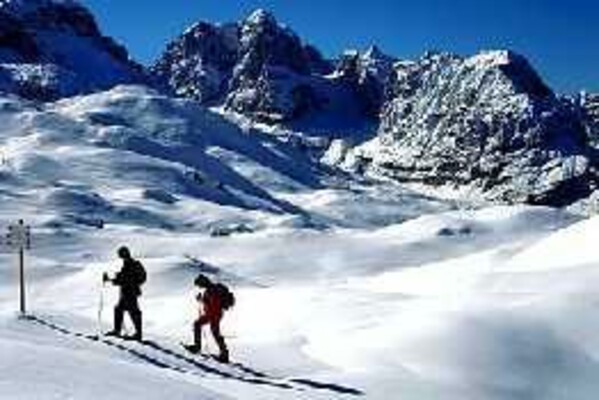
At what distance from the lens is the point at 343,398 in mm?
22875

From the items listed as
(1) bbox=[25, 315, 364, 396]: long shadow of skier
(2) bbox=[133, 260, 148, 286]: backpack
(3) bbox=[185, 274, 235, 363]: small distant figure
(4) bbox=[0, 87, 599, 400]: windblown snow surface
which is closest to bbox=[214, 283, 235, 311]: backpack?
(3) bbox=[185, 274, 235, 363]: small distant figure

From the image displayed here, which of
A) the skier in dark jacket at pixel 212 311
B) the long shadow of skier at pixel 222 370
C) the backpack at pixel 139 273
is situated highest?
the backpack at pixel 139 273

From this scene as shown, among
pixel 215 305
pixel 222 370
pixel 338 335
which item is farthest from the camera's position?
pixel 338 335

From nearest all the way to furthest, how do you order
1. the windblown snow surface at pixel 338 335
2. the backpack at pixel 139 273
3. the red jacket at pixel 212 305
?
the windblown snow surface at pixel 338 335 < the backpack at pixel 139 273 < the red jacket at pixel 212 305

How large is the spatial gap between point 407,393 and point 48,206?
11652 cm

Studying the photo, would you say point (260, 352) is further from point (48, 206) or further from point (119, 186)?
point (119, 186)

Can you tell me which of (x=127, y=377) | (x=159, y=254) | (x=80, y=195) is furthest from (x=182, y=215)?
(x=127, y=377)

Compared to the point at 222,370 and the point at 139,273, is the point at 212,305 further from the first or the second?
the point at 222,370

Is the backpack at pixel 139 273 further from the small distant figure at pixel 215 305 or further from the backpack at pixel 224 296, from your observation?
the backpack at pixel 224 296

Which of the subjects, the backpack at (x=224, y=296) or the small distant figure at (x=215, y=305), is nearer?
the small distant figure at (x=215, y=305)

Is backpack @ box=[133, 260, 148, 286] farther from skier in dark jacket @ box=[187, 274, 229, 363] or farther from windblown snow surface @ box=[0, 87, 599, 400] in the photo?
windblown snow surface @ box=[0, 87, 599, 400]

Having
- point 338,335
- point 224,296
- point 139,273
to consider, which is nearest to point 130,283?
point 139,273

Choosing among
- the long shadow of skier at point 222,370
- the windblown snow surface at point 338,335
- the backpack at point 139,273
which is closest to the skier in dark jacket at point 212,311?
the long shadow of skier at point 222,370

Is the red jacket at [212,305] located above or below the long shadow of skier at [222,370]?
above
